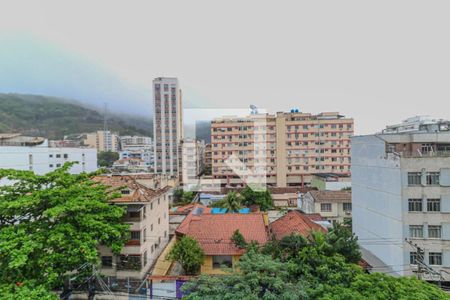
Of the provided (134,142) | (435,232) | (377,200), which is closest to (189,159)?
(377,200)

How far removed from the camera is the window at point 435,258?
39.5 feet

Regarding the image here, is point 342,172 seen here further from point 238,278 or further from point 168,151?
point 238,278

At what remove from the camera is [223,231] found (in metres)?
12.4

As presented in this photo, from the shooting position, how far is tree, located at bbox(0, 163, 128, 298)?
26.6 ft

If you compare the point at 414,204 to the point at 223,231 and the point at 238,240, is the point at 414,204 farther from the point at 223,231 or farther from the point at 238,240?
the point at 223,231

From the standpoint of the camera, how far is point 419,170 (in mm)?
12242

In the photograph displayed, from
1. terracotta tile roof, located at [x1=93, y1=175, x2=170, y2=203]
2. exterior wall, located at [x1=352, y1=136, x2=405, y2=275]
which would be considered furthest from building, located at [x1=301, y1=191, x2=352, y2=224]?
terracotta tile roof, located at [x1=93, y1=175, x2=170, y2=203]

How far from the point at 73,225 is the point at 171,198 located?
20184 mm

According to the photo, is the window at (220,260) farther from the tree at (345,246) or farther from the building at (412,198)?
the building at (412,198)

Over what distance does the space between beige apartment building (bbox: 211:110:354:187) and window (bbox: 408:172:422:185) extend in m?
26.1

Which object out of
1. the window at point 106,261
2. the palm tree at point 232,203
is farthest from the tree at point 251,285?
the palm tree at point 232,203

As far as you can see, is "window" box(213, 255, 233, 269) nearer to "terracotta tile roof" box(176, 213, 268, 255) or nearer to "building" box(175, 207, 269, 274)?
"building" box(175, 207, 269, 274)

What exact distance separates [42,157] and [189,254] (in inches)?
954

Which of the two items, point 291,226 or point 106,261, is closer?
point 106,261
